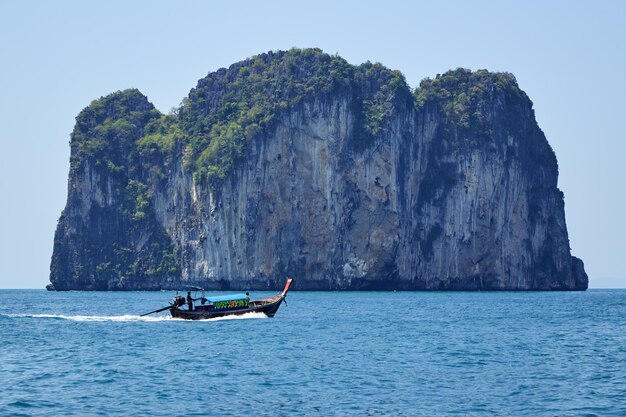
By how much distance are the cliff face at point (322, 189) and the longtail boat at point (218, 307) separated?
192ft

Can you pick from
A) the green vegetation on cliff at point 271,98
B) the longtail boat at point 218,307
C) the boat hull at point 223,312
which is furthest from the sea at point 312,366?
the green vegetation on cliff at point 271,98

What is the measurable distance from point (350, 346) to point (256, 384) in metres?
12.9

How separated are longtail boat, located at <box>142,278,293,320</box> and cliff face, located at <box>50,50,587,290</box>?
5855 centimetres

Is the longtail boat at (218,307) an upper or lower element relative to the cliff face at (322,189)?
lower

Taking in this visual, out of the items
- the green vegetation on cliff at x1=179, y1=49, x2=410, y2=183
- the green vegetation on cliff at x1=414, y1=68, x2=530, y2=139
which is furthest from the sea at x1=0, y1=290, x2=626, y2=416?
the green vegetation on cliff at x1=414, y1=68, x2=530, y2=139

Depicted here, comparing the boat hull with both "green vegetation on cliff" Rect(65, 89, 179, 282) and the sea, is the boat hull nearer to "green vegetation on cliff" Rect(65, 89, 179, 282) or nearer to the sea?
the sea

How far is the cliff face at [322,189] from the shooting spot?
127500 mm

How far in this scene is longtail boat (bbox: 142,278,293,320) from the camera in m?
64.4

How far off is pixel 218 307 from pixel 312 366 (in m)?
25.0

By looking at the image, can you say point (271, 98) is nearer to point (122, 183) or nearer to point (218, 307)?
point (122, 183)

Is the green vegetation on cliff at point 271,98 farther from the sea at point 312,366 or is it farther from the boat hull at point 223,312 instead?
the sea at point 312,366

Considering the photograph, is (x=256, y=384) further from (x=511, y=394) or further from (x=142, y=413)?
(x=511, y=394)

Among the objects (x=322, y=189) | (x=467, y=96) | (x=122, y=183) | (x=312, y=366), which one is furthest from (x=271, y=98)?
(x=312, y=366)

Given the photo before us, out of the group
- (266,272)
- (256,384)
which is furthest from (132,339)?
(266,272)
